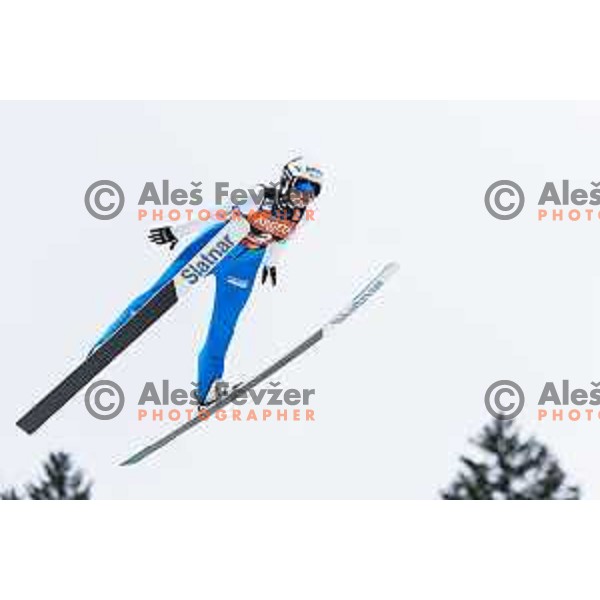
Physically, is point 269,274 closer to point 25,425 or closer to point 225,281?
point 225,281

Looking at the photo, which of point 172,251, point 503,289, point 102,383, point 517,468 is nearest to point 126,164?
point 172,251

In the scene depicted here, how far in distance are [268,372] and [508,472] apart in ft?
10.1

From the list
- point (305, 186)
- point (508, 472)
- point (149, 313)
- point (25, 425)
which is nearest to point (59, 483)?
point (25, 425)

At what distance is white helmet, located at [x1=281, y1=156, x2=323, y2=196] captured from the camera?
8211mm

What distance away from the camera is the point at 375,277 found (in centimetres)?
869

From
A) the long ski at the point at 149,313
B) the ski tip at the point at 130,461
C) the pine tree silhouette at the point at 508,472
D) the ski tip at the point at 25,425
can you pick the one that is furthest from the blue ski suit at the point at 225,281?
the pine tree silhouette at the point at 508,472

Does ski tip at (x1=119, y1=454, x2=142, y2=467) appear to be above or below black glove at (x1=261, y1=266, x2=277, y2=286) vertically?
below

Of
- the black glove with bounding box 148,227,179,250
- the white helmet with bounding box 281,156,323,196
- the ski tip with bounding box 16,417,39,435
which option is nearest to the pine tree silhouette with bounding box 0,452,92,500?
the ski tip with bounding box 16,417,39,435

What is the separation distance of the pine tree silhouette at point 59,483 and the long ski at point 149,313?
378 mm

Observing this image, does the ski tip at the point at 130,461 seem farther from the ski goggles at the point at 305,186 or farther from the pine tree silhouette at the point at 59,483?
the ski goggles at the point at 305,186

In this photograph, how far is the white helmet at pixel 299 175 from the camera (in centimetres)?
821

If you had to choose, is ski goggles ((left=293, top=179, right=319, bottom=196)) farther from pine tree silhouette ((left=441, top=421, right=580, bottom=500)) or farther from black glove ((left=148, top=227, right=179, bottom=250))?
pine tree silhouette ((left=441, top=421, right=580, bottom=500))

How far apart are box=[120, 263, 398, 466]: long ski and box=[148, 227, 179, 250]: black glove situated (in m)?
0.90

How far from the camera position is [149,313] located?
831 cm
